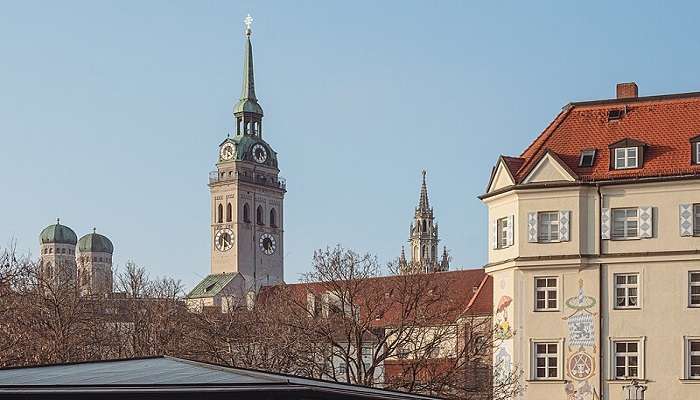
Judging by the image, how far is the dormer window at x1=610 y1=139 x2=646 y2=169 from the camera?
58.7 metres

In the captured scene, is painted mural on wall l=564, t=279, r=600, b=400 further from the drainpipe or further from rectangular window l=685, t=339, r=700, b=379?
rectangular window l=685, t=339, r=700, b=379

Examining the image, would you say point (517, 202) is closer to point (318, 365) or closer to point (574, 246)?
point (574, 246)

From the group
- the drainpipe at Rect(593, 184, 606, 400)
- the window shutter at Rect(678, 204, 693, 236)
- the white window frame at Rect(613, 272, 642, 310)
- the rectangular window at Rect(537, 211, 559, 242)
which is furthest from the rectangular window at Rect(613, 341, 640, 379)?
the rectangular window at Rect(537, 211, 559, 242)

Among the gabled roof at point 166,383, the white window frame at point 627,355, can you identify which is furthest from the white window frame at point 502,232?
the gabled roof at point 166,383

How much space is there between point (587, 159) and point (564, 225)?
3.37 meters

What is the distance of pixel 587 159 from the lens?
196ft

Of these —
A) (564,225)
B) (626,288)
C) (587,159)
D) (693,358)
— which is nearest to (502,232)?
(564,225)

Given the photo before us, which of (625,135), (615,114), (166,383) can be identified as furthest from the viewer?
(615,114)

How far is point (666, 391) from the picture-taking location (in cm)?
5609

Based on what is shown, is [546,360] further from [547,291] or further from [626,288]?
[626,288]

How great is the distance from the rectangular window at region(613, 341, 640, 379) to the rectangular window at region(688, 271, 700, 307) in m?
2.82

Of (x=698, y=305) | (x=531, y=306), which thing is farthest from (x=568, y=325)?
(x=698, y=305)

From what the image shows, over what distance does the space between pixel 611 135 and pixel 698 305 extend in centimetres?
865

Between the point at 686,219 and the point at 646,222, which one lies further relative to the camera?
the point at 646,222
